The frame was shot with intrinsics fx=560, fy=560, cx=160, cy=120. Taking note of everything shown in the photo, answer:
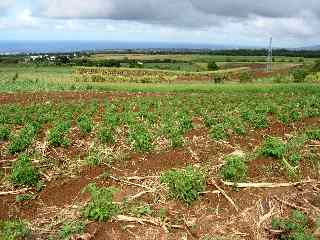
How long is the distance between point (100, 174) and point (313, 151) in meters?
5.78

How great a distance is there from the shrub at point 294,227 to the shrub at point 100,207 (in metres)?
3.28

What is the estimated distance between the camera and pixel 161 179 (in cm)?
1246

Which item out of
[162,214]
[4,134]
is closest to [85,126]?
[4,134]

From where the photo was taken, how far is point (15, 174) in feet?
43.0

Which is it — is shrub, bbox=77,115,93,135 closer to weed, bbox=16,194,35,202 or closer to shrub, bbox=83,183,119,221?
weed, bbox=16,194,35,202

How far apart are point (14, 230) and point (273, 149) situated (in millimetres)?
6791

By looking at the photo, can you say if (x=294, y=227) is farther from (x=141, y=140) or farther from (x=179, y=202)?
(x=141, y=140)

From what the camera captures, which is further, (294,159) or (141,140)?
(141,140)

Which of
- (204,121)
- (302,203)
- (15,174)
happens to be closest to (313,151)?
(302,203)

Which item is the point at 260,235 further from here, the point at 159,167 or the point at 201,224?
the point at 159,167

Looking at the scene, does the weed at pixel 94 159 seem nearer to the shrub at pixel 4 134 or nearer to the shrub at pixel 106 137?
the shrub at pixel 106 137

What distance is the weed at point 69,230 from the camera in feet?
34.8

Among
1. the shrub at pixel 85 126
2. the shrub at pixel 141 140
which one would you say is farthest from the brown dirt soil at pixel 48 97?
the shrub at pixel 141 140

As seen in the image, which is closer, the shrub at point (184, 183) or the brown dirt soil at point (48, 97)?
the shrub at point (184, 183)
